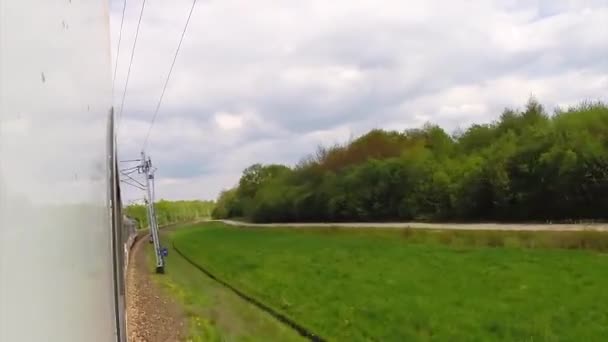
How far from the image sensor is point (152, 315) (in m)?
16.9

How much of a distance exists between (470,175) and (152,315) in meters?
24.8

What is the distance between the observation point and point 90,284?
168 centimetres

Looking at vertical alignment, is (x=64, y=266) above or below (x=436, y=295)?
above

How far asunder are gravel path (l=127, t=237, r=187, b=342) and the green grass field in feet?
6.32

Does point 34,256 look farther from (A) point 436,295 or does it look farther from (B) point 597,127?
(B) point 597,127

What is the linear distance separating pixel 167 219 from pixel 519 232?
114918 millimetres

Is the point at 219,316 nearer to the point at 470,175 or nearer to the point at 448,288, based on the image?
the point at 448,288

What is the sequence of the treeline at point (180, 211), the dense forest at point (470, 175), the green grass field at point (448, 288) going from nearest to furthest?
1. the green grass field at point (448, 288)
2. the dense forest at point (470, 175)
3. the treeline at point (180, 211)

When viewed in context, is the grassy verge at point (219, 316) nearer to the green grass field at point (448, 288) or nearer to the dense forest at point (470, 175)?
the green grass field at point (448, 288)

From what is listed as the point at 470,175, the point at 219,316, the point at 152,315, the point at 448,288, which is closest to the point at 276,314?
the point at 219,316

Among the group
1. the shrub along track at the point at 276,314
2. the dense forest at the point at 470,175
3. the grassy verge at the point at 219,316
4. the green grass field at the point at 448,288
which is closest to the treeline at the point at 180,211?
the dense forest at the point at 470,175

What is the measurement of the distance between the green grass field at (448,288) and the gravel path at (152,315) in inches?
75.9

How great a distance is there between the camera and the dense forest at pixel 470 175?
2905 cm

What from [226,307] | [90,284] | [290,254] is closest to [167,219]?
[290,254]
